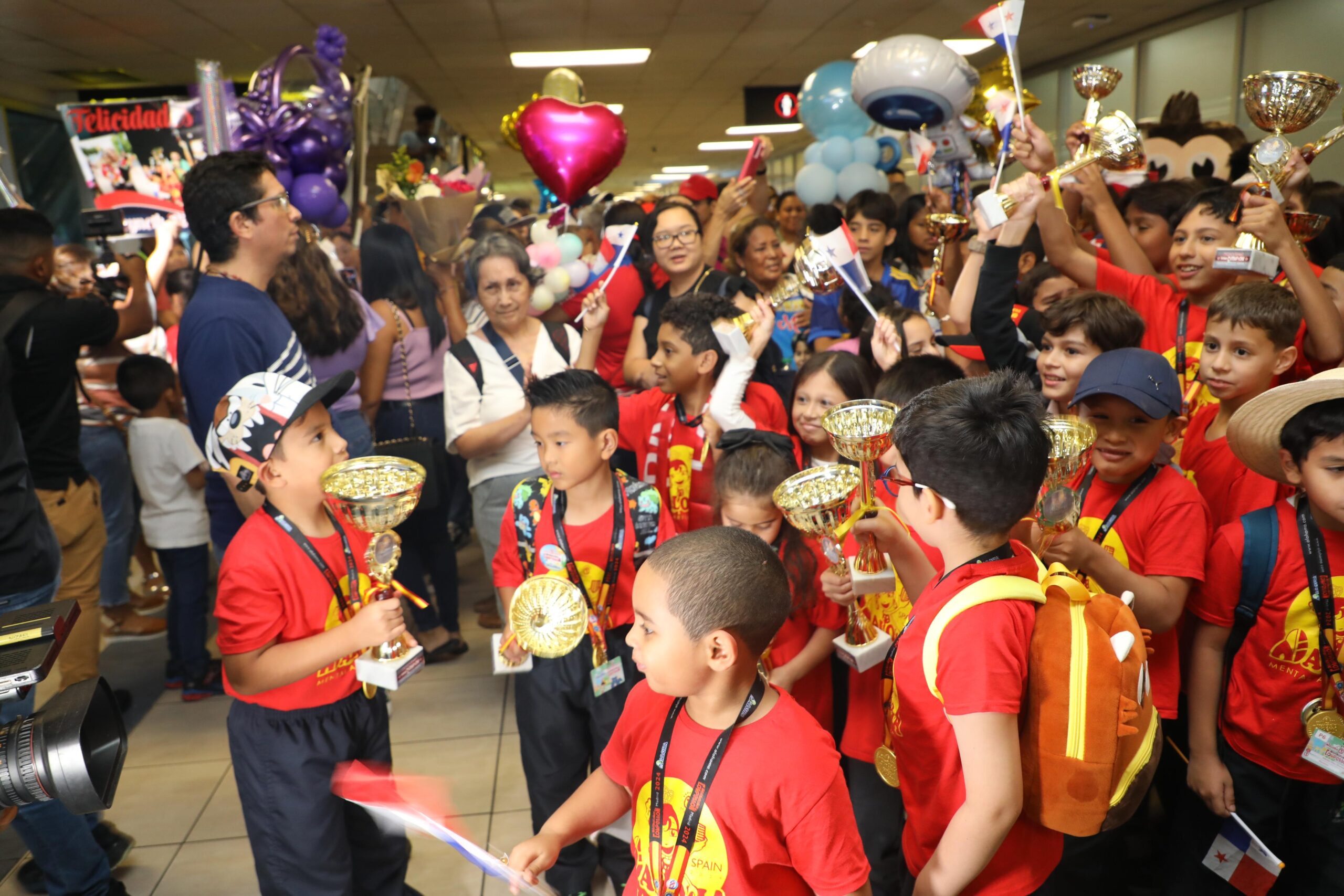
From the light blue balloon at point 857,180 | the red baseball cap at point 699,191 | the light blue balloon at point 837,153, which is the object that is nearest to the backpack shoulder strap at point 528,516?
the light blue balloon at point 857,180

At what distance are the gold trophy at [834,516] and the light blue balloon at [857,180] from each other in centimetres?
454

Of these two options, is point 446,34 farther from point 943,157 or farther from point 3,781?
point 3,781

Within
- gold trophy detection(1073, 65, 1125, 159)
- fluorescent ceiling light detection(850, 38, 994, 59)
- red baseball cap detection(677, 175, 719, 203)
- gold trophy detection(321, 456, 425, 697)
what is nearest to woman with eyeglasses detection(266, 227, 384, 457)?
gold trophy detection(321, 456, 425, 697)

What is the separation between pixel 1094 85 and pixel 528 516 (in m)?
2.33

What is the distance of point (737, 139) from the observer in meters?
16.2

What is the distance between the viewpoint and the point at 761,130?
13.8 m

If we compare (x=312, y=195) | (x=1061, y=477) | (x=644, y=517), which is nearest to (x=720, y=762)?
(x=1061, y=477)

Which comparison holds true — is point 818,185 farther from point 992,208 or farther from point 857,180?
Answer: point 992,208

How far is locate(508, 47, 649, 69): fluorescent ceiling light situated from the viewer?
8.94m

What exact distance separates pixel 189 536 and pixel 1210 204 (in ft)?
12.9

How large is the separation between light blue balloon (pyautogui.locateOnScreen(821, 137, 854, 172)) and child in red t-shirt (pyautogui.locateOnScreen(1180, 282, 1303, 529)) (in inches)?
167

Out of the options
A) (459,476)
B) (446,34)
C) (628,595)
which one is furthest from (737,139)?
(628,595)

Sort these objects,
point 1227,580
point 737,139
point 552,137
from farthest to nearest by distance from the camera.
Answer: point 737,139
point 552,137
point 1227,580

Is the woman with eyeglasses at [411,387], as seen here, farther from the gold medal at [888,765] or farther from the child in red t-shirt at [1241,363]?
the child in red t-shirt at [1241,363]
